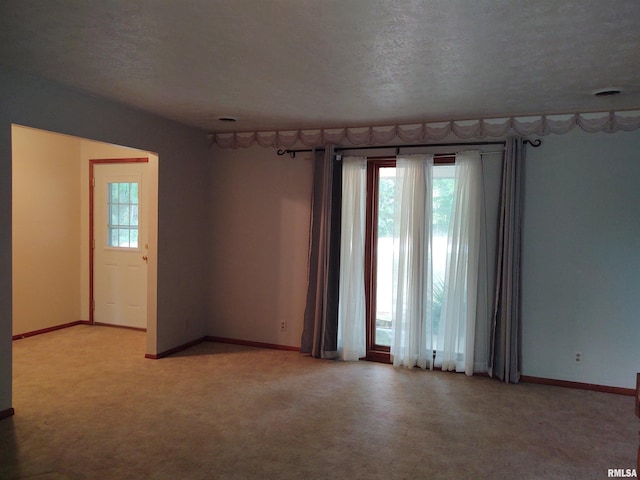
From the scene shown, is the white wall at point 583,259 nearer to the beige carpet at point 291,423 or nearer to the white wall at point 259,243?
the beige carpet at point 291,423

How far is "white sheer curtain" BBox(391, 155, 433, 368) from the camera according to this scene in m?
4.61

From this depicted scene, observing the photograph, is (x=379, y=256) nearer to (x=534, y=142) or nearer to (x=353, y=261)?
(x=353, y=261)

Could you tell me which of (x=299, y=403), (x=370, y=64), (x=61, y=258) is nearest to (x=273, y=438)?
(x=299, y=403)

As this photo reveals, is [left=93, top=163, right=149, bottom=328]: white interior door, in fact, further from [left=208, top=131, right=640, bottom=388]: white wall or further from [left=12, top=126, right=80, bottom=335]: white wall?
[left=208, top=131, right=640, bottom=388]: white wall

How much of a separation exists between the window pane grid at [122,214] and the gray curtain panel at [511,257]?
4482 millimetres

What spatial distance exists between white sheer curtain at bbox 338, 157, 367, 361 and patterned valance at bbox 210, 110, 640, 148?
0.99ft

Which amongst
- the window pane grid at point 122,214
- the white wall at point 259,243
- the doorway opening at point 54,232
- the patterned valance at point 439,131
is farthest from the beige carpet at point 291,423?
the patterned valance at point 439,131

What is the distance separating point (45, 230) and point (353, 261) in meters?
3.95

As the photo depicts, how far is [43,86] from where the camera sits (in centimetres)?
345

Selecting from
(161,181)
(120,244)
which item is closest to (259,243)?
(161,181)

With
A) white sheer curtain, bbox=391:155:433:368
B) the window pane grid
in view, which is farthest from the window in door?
the window pane grid

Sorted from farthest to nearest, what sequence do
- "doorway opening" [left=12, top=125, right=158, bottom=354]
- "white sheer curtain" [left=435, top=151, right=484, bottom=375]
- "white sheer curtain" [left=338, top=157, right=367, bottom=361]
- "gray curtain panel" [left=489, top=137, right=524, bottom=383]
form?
"doorway opening" [left=12, top=125, right=158, bottom=354] → "white sheer curtain" [left=338, top=157, right=367, bottom=361] → "white sheer curtain" [left=435, top=151, right=484, bottom=375] → "gray curtain panel" [left=489, top=137, right=524, bottom=383]

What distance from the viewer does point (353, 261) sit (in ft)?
16.1

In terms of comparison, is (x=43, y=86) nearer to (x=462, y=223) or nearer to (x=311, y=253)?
Result: (x=311, y=253)
